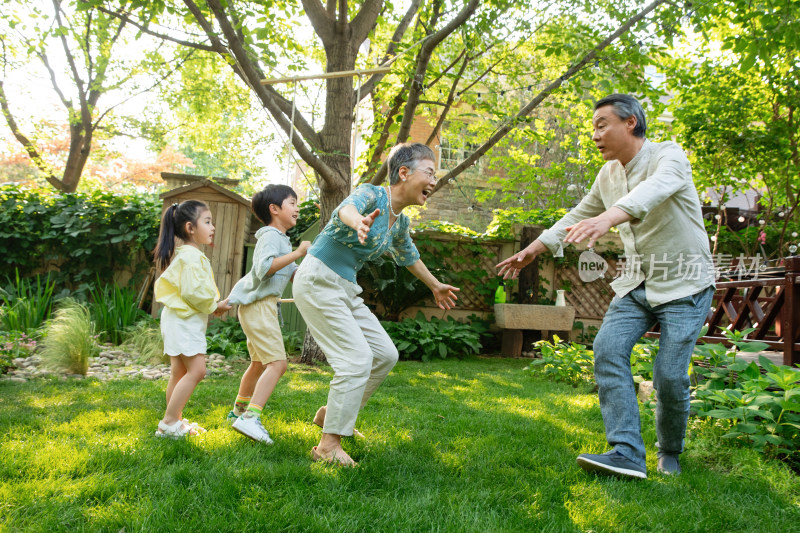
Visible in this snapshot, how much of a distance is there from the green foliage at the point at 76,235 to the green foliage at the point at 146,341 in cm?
169

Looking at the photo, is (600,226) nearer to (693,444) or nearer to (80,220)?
(693,444)

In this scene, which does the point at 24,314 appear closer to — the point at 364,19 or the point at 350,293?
the point at 364,19

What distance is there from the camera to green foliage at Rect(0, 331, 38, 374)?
5.14 m

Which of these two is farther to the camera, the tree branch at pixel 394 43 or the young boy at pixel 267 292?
the tree branch at pixel 394 43

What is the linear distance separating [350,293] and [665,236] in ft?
5.09

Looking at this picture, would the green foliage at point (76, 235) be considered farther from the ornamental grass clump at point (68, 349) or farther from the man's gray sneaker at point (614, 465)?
the man's gray sneaker at point (614, 465)

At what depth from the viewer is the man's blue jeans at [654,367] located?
260cm

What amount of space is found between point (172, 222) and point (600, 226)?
7.90ft

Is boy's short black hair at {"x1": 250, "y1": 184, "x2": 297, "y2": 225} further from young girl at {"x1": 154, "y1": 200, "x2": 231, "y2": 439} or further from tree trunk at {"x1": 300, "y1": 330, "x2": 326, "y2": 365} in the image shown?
tree trunk at {"x1": 300, "y1": 330, "x2": 326, "y2": 365}

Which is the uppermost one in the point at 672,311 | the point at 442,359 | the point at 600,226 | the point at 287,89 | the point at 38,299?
the point at 287,89

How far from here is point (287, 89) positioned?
10812mm

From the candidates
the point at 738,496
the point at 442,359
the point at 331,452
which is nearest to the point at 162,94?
the point at 442,359

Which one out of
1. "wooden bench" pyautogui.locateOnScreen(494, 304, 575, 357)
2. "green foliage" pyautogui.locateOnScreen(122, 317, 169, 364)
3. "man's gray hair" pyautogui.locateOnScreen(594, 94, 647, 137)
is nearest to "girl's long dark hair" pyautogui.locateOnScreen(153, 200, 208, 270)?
"man's gray hair" pyautogui.locateOnScreen(594, 94, 647, 137)

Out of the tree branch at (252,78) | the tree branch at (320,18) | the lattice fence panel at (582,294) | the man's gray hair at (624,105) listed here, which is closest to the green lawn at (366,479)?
the man's gray hair at (624,105)
